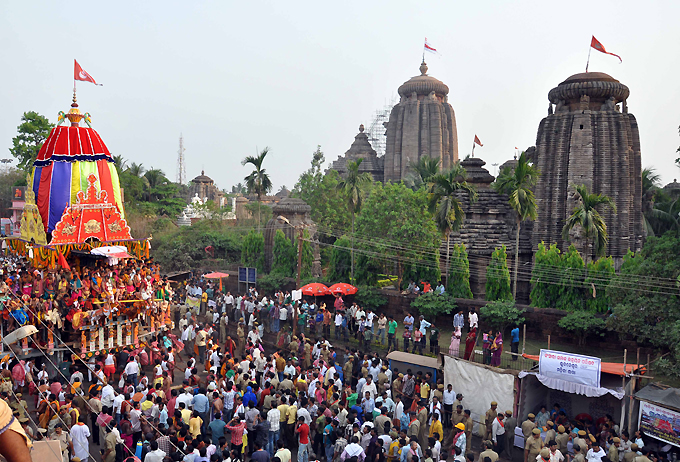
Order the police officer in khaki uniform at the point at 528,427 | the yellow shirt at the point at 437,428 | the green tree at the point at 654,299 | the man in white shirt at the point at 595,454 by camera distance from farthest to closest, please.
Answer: the green tree at the point at 654,299 < the police officer in khaki uniform at the point at 528,427 < the yellow shirt at the point at 437,428 < the man in white shirt at the point at 595,454

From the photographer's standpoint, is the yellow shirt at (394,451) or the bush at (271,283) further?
the bush at (271,283)

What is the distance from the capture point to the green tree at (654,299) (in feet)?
57.6

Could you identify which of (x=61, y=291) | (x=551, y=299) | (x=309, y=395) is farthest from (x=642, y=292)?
(x=61, y=291)

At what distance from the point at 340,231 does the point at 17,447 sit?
128 feet

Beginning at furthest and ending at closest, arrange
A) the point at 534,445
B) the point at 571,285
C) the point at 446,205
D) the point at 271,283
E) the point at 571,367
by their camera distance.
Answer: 1. the point at 271,283
2. the point at 446,205
3. the point at 571,285
4. the point at 571,367
5. the point at 534,445

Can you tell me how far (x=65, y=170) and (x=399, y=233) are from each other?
16.8 meters

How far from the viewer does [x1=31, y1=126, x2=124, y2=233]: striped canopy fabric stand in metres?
19.9

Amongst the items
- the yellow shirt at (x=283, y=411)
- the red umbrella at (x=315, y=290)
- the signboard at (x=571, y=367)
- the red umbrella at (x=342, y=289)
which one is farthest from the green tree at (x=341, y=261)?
the yellow shirt at (x=283, y=411)

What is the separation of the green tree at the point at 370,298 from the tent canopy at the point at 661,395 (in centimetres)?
1541

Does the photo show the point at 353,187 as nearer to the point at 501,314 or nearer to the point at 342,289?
the point at 342,289

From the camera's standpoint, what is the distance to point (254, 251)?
3847 cm

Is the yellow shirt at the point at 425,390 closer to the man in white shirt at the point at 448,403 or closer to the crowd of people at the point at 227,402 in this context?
the crowd of people at the point at 227,402

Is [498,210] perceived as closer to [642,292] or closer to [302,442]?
[642,292]

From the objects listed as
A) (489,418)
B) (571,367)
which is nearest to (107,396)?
(489,418)
